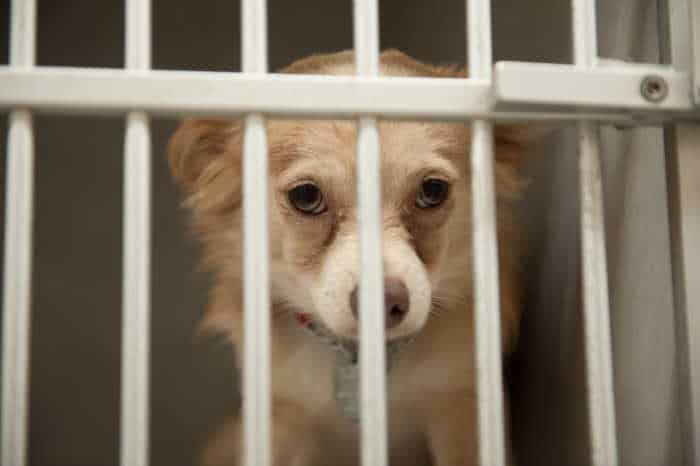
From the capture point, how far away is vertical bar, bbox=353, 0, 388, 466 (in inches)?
29.3

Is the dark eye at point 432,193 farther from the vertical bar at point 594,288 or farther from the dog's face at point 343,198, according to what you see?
the vertical bar at point 594,288

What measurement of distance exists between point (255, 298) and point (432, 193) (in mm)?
490

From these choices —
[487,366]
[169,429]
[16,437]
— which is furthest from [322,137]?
[169,429]

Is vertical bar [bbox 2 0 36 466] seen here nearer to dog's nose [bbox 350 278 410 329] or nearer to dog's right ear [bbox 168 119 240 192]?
dog's nose [bbox 350 278 410 329]

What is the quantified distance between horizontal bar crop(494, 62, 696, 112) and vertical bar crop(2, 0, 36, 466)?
0.49m

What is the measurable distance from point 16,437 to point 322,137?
635mm

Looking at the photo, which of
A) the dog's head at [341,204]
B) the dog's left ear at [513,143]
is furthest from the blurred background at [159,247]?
the dog's head at [341,204]

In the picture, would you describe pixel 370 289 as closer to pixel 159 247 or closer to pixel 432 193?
pixel 432 193

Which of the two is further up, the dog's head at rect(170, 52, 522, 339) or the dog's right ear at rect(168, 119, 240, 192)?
the dog's right ear at rect(168, 119, 240, 192)

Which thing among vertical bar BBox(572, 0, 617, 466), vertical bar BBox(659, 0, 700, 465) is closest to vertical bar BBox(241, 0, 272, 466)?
vertical bar BBox(572, 0, 617, 466)

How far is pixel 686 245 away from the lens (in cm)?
80

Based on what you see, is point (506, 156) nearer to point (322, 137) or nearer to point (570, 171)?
point (570, 171)

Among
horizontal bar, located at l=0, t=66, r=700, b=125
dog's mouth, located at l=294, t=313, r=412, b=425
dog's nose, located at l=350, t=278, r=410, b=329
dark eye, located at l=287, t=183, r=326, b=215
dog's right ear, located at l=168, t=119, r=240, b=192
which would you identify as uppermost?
dog's right ear, located at l=168, t=119, r=240, b=192

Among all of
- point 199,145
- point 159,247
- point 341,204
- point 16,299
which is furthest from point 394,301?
point 159,247
